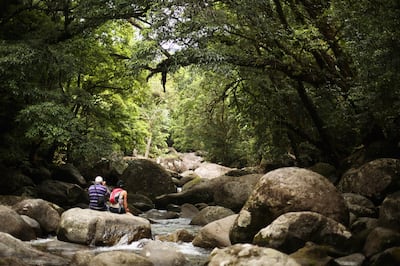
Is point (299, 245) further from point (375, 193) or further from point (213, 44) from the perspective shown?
point (213, 44)

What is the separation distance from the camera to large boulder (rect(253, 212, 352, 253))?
816 centimetres

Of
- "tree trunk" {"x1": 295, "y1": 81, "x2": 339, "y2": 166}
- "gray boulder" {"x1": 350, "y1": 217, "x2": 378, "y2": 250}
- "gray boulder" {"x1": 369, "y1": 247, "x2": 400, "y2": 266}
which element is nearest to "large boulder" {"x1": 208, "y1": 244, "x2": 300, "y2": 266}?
"gray boulder" {"x1": 369, "y1": 247, "x2": 400, "y2": 266}

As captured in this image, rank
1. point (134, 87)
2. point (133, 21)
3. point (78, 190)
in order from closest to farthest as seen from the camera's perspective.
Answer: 1. point (78, 190)
2. point (133, 21)
3. point (134, 87)

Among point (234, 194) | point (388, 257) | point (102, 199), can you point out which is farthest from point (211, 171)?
point (388, 257)

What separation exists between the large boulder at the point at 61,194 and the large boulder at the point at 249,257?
11.7 meters

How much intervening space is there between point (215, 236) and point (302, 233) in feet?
9.53

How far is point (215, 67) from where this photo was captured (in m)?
12.9

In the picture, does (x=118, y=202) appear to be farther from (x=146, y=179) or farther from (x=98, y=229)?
(x=146, y=179)

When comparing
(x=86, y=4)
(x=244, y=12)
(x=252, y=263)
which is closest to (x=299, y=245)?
(x=252, y=263)

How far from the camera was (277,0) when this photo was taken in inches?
553

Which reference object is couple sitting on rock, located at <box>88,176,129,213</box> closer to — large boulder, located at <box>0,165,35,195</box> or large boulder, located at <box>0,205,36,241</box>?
large boulder, located at <box>0,205,36,241</box>

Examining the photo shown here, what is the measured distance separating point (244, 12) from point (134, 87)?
11899 mm

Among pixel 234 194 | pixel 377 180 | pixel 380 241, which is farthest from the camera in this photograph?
pixel 234 194

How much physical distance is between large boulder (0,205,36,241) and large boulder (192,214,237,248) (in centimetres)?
427
